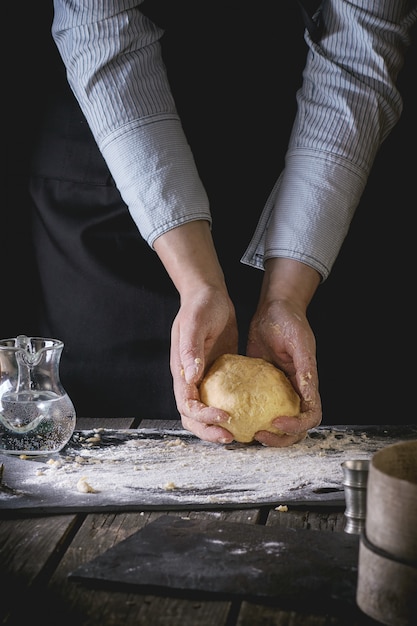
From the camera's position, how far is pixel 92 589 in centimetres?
105

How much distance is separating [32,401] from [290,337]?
55cm

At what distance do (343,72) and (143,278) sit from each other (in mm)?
696

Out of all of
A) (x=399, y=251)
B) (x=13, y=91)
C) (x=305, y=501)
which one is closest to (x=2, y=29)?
A: (x=13, y=91)

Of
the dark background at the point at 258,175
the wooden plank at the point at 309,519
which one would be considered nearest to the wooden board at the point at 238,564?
the wooden plank at the point at 309,519

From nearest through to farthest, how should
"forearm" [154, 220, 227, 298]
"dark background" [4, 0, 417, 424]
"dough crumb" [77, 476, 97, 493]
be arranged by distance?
1. "dough crumb" [77, 476, 97, 493]
2. "forearm" [154, 220, 227, 298]
3. "dark background" [4, 0, 417, 424]

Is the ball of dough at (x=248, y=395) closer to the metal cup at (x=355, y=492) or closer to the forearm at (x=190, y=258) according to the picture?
the forearm at (x=190, y=258)

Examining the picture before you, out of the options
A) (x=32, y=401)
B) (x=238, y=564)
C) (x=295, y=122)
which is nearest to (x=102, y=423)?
(x=32, y=401)

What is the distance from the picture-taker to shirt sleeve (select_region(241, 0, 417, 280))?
1963 millimetres

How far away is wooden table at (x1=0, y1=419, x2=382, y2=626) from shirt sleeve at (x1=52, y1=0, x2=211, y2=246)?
76 cm

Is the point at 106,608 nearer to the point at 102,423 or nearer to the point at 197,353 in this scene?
the point at 197,353

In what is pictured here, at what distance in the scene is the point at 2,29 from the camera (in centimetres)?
214

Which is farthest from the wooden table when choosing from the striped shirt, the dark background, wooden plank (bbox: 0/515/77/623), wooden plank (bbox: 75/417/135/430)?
the dark background

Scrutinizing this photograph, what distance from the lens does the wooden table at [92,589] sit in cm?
98

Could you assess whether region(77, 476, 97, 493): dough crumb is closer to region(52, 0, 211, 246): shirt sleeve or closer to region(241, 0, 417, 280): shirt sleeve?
region(52, 0, 211, 246): shirt sleeve
